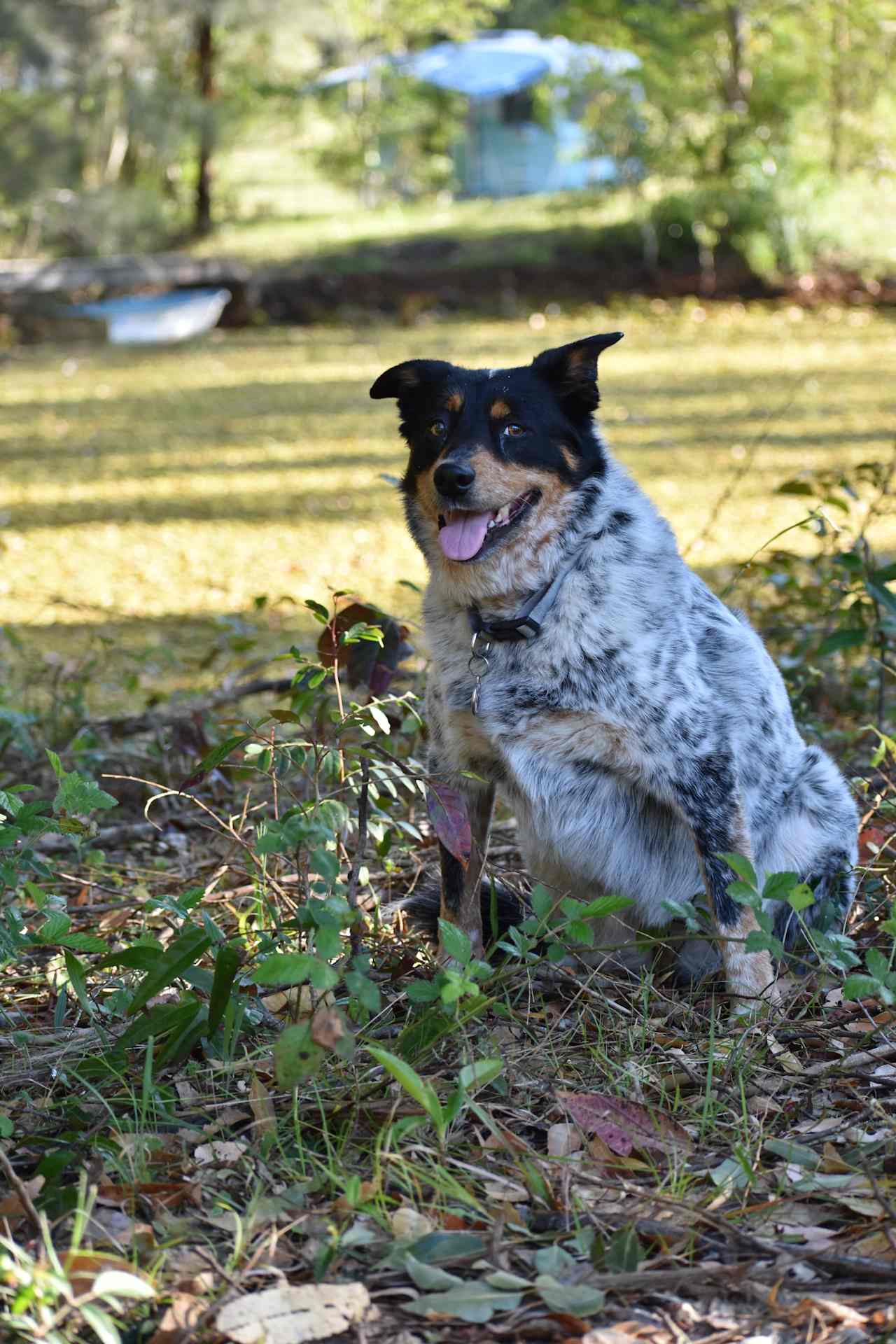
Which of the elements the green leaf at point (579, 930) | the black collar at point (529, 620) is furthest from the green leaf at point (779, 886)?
the black collar at point (529, 620)

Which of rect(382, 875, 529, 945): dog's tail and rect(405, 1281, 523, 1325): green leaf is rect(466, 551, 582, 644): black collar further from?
rect(405, 1281, 523, 1325): green leaf

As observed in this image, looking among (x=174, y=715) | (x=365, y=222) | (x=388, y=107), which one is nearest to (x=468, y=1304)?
(x=174, y=715)

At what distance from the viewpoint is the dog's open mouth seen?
316 cm

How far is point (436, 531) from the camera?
3320 millimetres

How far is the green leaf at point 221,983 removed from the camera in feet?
8.78

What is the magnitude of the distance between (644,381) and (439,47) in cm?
2411

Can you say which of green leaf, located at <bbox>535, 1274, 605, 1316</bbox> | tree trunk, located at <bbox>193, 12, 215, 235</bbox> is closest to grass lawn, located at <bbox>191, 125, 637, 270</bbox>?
tree trunk, located at <bbox>193, 12, 215, 235</bbox>

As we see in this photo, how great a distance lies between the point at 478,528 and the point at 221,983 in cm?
116

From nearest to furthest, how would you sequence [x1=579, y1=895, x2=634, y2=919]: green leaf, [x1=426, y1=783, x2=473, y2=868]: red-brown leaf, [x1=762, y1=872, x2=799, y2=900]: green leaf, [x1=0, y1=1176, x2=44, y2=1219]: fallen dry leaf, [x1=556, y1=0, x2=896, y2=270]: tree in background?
[x1=0, y1=1176, x2=44, y2=1219]: fallen dry leaf → [x1=762, y1=872, x2=799, y2=900]: green leaf → [x1=579, y1=895, x2=634, y2=919]: green leaf → [x1=426, y1=783, x2=473, y2=868]: red-brown leaf → [x1=556, y1=0, x2=896, y2=270]: tree in background

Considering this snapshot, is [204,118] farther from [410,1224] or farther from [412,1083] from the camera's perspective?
[410,1224]

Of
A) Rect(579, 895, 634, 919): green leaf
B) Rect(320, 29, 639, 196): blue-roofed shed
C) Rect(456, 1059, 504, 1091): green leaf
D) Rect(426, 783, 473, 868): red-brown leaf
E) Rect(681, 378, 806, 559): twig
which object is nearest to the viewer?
Rect(456, 1059, 504, 1091): green leaf

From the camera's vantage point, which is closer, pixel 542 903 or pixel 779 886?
pixel 779 886

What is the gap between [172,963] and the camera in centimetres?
271

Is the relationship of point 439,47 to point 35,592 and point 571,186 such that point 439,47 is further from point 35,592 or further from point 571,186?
point 35,592
